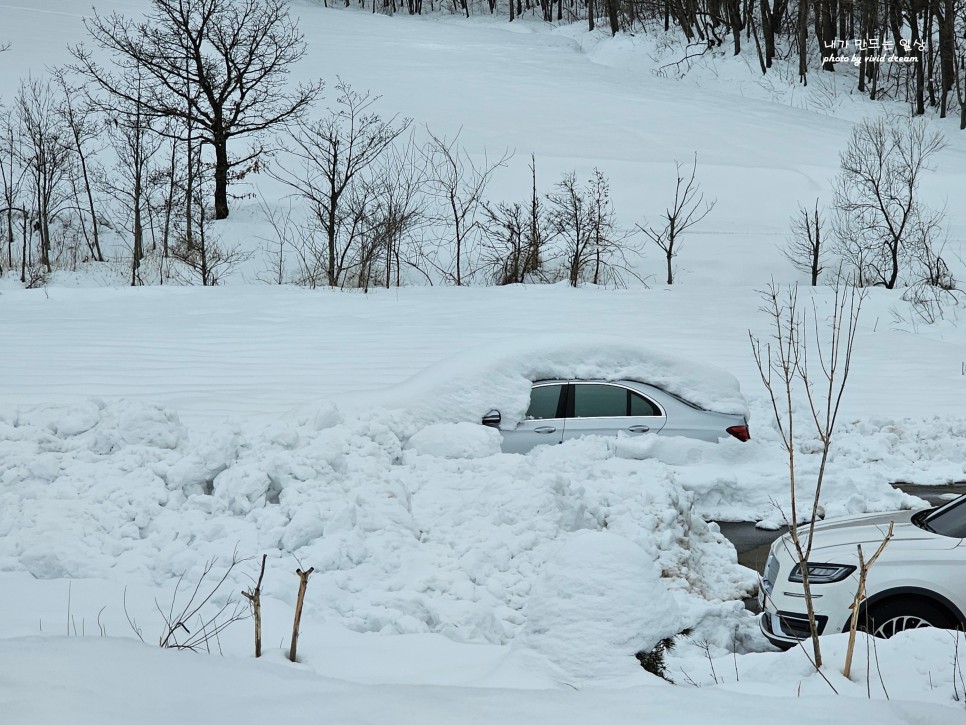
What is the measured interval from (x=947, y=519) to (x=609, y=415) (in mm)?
4162

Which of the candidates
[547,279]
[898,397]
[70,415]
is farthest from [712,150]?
[70,415]

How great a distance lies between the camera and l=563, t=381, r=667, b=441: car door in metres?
10.1

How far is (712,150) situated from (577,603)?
3258 centimetres

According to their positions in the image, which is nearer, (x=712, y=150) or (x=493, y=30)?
(x=712, y=150)

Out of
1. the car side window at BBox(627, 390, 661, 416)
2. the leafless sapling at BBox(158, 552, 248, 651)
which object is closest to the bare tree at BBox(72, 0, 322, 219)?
the car side window at BBox(627, 390, 661, 416)

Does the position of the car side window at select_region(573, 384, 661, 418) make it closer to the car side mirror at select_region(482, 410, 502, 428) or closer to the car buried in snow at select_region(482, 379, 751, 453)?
the car buried in snow at select_region(482, 379, 751, 453)

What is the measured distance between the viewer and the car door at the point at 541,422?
32.5 feet

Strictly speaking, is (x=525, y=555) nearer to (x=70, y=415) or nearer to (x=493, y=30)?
(x=70, y=415)

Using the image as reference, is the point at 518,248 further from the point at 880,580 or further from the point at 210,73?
the point at 880,580

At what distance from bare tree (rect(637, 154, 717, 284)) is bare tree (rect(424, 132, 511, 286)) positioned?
201 inches

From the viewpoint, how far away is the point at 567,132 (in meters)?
36.6

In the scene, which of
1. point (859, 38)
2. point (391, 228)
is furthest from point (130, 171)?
point (859, 38)

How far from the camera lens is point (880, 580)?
5871 mm

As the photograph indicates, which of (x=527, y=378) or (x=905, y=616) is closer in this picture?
(x=905, y=616)
